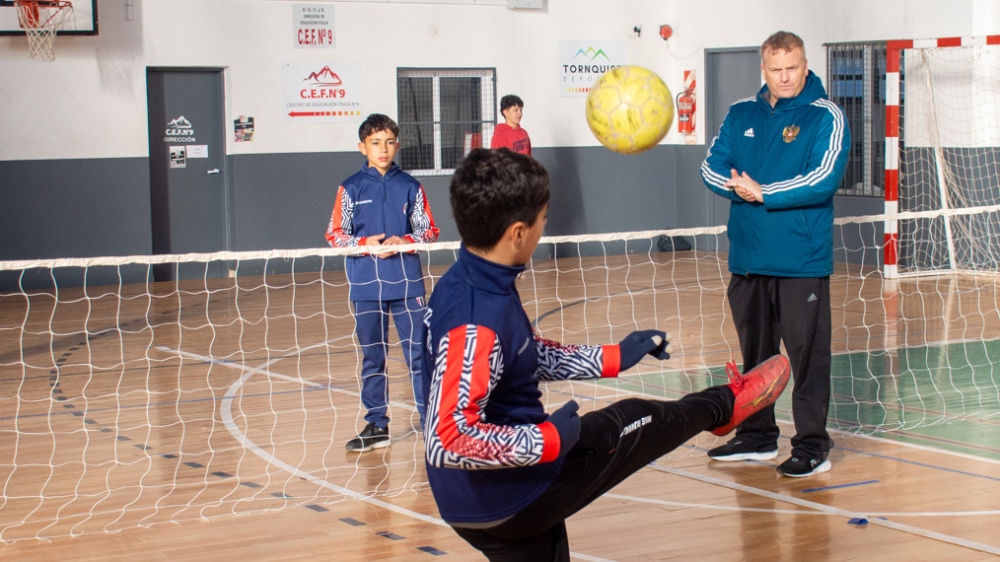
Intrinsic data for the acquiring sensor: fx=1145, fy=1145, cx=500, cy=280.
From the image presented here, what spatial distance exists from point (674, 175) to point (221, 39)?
613cm

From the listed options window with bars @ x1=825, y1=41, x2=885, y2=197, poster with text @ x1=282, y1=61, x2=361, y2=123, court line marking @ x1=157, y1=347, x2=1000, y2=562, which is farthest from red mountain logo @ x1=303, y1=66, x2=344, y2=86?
court line marking @ x1=157, y1=347, x2=1000, y2=562

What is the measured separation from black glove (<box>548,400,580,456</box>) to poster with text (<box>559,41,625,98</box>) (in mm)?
12265

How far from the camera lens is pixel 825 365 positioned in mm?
4762

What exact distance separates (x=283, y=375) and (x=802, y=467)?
3.80 m

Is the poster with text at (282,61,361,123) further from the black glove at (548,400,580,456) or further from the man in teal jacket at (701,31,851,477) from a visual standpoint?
the black glove at (548,400,580,456)

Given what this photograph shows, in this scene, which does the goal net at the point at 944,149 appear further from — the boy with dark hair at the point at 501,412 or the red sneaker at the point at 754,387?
the boy with dark hair at the point at 501,412

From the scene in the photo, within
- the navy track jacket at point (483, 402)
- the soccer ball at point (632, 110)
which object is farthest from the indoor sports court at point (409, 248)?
the navy track jacket at point (483, 402)

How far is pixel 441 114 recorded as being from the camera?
13992 mm

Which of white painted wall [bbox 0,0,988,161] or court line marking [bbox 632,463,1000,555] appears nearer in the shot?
court line marking [bbox 632,463,1000,555]

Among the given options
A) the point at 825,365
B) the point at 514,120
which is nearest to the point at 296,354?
the point at 825,365

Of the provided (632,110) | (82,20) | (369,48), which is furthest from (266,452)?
(369,48)

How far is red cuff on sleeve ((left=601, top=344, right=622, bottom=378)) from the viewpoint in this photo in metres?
2.76

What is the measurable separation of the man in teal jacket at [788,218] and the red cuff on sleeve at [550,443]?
96.9 inches

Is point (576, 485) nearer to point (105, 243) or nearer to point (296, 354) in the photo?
point (296, 354)
